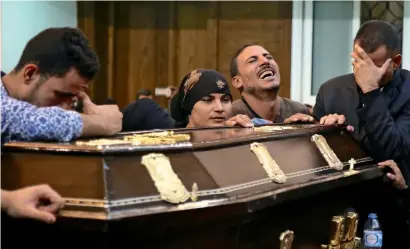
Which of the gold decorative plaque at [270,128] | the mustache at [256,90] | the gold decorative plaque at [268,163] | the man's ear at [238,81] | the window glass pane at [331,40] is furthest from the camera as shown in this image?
the window glass pane at [331,40]

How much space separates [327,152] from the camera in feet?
8.45

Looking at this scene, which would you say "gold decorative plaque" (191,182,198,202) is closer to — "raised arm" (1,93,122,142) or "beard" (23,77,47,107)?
"raised arm" (1,93,122,142)

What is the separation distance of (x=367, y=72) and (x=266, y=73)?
20.1 inches

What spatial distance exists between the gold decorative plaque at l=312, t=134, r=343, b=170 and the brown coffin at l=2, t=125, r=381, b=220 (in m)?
0.32

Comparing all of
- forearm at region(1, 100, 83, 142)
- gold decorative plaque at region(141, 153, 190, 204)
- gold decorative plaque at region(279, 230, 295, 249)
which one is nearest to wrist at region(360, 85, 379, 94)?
gold decorative plaque at region(279, 230, 295, 249)

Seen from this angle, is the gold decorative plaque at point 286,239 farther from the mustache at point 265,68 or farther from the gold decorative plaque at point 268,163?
the mustache at point 265,68

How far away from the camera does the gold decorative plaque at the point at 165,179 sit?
1797 millimetres

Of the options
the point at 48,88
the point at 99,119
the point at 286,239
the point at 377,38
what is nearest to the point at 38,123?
the point at 48,88

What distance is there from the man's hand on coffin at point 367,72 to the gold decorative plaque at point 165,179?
1.16m

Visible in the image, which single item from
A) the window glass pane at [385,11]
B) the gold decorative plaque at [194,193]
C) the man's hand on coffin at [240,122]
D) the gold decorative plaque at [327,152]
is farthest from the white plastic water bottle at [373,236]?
the window glass pane at [385,11]

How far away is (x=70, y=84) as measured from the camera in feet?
6.48

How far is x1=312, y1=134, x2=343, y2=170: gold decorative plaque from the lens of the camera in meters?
2.54

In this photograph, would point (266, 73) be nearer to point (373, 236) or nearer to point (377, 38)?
point (377, 38)

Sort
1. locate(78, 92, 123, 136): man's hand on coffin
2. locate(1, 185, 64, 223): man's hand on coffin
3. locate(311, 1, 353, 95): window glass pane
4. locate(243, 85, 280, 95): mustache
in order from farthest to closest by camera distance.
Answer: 1. locate(311, 1, 353, 95): window glass pane
2. locate(243, 85, 280, 95): mustache
3. locate(78, 92, 123, 136): man's hand on coffin
4. locate(1, 185, 64, 223): man's hand on coffin
